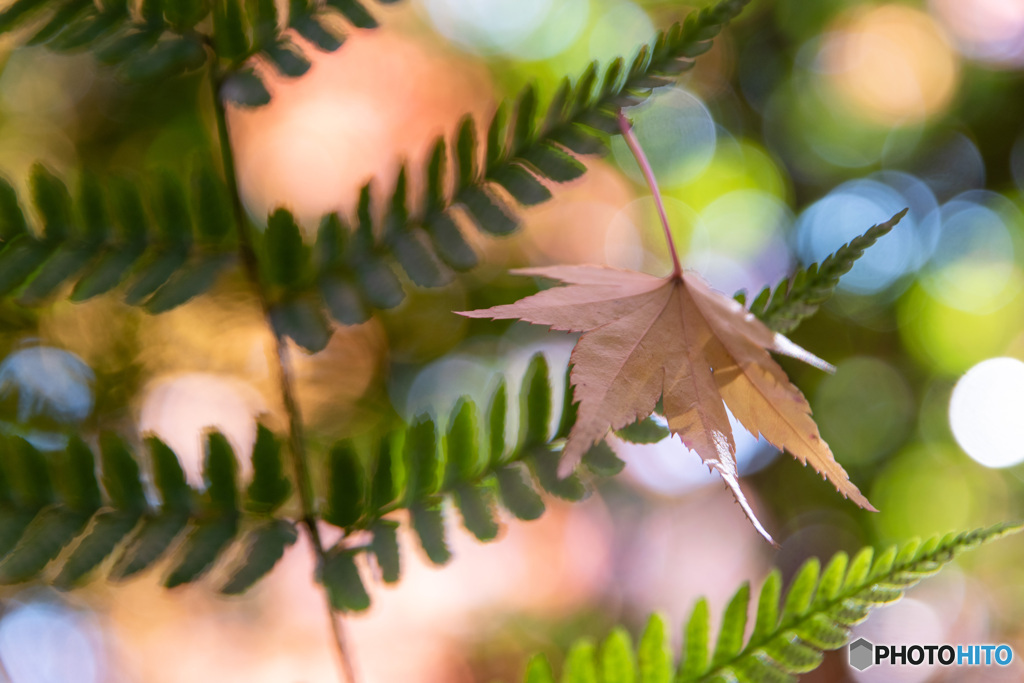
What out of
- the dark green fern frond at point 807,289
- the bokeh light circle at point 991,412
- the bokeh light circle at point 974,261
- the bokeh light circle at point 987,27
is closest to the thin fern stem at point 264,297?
the dark green fern frond at point 807,289

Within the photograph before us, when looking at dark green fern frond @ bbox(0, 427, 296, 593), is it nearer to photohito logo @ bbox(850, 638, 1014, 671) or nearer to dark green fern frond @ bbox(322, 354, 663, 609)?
dark green fern frond @ bbox(322, 354, 663, 609)

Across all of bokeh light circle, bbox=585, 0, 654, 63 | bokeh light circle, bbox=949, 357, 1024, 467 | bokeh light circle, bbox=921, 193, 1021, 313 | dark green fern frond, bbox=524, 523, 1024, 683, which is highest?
bokeh light circle, bbox=585, 0, 654, 63

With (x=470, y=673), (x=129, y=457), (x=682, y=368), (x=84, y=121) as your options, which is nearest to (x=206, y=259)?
(x=129, y=457)

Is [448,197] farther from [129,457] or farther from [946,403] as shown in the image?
[946,403]

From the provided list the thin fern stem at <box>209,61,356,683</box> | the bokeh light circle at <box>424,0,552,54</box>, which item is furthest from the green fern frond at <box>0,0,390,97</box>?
the bokeh light circle at <box>424,0,552,54</box>

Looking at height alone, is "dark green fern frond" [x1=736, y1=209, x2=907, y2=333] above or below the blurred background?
above
